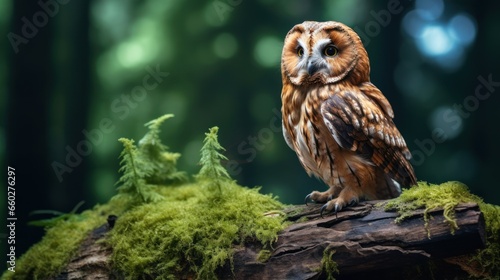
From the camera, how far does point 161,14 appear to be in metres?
3.36

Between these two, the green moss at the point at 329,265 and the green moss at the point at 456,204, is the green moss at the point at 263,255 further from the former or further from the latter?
the green moss at the point at 456,204

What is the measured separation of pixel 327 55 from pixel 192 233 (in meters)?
0.99

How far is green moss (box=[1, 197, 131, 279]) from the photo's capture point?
223cm

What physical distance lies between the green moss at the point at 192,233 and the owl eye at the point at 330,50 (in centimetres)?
73

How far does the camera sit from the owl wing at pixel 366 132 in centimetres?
192

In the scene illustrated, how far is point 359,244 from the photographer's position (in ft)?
5.47

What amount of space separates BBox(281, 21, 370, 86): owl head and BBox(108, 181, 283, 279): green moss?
0.63 m

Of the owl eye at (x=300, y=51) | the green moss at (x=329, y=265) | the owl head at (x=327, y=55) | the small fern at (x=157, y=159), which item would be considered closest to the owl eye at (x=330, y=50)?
the owl head at (x=327, y=55)

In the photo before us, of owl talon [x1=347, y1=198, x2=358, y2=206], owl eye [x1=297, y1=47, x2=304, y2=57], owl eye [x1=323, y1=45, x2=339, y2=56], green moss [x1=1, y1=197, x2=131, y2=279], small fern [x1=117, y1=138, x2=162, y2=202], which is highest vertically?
owl eye [x1=297, y1=47, x2=304, y2=57]

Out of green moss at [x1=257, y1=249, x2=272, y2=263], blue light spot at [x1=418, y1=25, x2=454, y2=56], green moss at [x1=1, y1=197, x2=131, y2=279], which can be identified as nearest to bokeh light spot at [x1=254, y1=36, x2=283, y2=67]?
blue light spot at [x1=418, y1=25, x2=454, y2=56]

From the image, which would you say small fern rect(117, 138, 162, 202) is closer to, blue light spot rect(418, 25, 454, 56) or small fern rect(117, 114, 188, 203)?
small fern rect(117, 114, 188, 203)

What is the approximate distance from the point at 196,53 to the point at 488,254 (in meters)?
2.41

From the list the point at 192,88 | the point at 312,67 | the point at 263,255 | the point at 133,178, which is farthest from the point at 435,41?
the point at 133,178

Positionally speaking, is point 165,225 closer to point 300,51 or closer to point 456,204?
point 300,51
